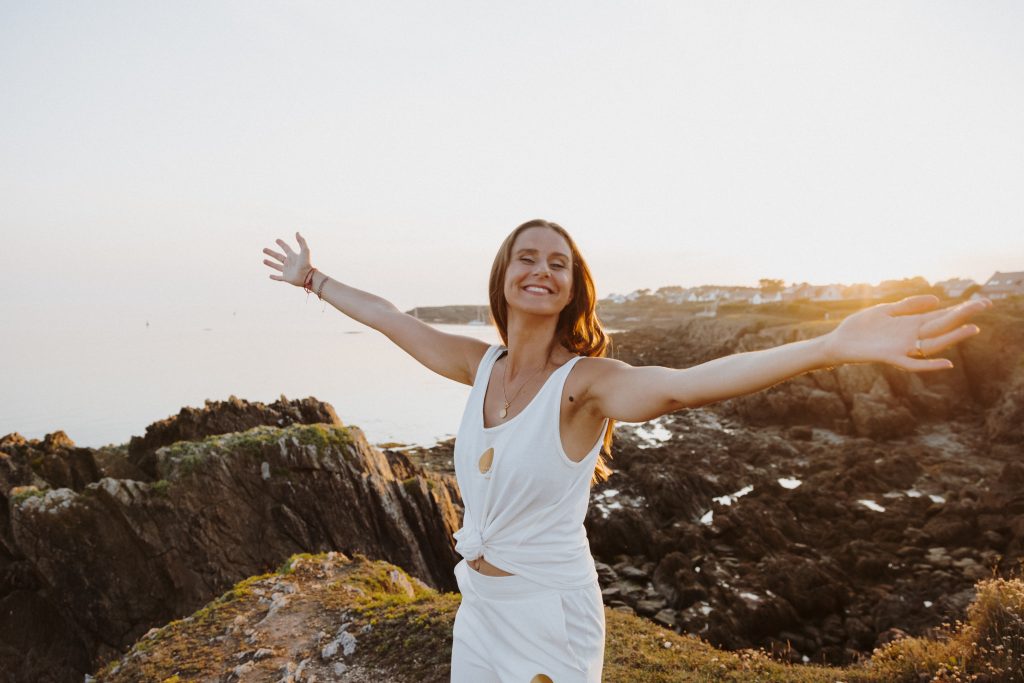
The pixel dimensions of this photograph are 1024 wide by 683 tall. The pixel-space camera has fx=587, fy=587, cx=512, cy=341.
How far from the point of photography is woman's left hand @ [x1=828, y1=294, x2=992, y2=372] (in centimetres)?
155

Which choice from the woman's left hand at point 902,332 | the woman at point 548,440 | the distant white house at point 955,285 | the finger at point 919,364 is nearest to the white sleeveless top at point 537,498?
the woman at point 548,440

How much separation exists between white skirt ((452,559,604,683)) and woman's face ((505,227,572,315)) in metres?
1.08

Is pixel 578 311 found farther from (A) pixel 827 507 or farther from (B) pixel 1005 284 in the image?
(B) pixel 1005 284

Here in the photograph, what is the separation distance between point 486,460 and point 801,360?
3.87 feet

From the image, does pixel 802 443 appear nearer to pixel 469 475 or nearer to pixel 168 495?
pixel 168 495

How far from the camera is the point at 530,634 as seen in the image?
6.93 feet

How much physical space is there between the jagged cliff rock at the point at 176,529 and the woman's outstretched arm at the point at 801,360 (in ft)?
31.8

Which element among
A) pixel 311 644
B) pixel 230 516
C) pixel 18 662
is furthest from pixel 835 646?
pixel 18 662

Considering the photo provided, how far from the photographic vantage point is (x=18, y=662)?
8.72 metres

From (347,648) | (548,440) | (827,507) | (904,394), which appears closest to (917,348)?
(548,440)

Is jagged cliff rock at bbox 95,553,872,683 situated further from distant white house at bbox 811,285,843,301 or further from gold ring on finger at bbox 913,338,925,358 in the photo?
distant white house at bbox 811,285,843,301

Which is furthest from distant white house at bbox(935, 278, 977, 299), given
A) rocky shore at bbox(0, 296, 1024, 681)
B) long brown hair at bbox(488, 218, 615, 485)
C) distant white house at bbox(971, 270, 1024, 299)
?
long brown hair at bbox(488, 218, 615, 485)

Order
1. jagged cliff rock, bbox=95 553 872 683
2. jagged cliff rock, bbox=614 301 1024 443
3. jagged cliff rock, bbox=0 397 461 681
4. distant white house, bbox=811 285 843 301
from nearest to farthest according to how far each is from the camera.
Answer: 1. jagged cliff rock, bbox=95 553 872 683
2. jagged cliff rock, bbox=0 397 461 681
3. jagged cliff rock, bbox=614 301 1024 443
4. distant white house, bbox=811 285 843 301

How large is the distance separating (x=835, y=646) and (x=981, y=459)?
16.3 m
